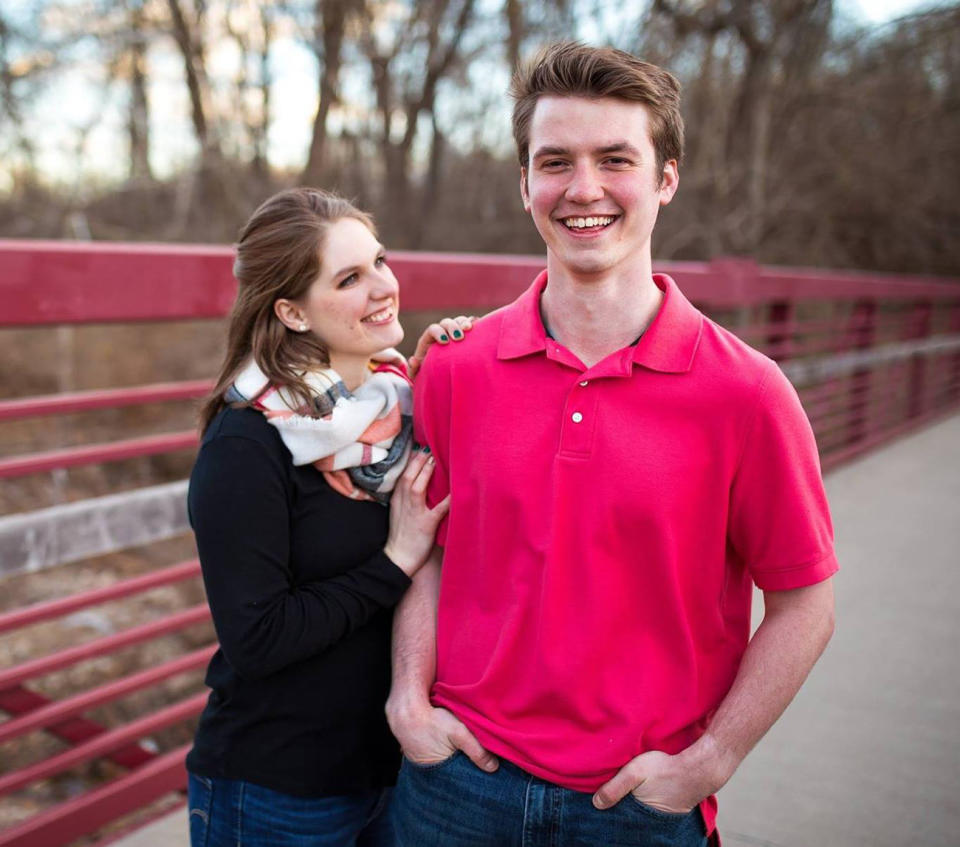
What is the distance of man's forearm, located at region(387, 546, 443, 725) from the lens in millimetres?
1857

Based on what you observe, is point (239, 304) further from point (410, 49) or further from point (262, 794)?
point (410, 49)

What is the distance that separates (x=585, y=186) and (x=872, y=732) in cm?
266

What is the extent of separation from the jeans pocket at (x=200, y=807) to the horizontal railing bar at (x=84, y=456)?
88 cm

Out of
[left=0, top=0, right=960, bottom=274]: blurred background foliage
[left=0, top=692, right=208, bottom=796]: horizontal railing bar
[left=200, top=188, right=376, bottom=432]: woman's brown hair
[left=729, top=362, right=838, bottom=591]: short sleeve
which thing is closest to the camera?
[left=729, top=362, right=838, bottom=591]: short sleeve

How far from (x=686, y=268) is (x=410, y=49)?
10.1 m

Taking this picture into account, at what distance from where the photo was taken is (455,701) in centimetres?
184

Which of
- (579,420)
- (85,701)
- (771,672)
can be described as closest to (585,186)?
(579,420)

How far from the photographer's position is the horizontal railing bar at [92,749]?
2494 mm

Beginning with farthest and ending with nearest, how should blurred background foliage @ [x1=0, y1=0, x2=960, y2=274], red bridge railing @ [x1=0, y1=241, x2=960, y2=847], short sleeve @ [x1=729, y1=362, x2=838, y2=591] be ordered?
1. blurred background foliage @ [x1=0, y1=0, x2=960, y2=274]
2. red bridge railing @ [x1=0, y1=241, x2=960, y2=847]
3. short sleeve @ [x1=729, y1=362, x2=838, y2=591]

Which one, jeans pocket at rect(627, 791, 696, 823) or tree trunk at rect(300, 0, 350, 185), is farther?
tree trunk at rect(300, 0, 350, 185)

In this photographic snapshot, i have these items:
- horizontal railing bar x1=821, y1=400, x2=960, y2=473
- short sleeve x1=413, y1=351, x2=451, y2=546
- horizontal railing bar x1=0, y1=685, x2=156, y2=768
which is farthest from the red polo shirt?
horizontal railing bar x1=821, y1=400, x2=960, y2=473

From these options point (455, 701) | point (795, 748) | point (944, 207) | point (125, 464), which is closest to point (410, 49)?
point (125, 464)

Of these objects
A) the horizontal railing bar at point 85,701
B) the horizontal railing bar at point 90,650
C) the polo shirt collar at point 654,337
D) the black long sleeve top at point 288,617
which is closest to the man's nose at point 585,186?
the polo shirt collar at point 654,337

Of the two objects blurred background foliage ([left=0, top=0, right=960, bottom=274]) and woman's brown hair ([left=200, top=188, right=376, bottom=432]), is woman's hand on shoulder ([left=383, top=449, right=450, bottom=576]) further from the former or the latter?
blurred background foliage ([left=0, top=0, right=960, bottom=274])
